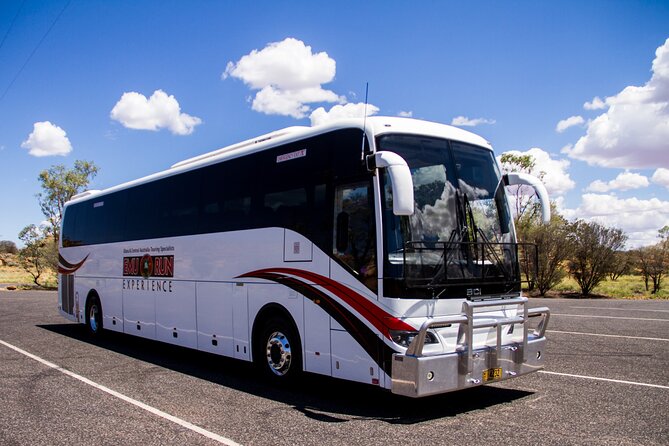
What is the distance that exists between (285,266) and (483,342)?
291cm

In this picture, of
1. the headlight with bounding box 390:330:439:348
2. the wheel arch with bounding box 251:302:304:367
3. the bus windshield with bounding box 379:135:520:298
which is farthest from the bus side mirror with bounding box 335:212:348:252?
the wheel arch with bounding box 251:302:304:367

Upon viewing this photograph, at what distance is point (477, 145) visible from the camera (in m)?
7.97

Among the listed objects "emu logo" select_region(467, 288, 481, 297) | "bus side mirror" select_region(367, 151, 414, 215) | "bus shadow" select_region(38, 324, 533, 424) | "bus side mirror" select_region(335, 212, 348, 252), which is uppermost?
"bus side mirror" select_region(367, 151, 414, 215)

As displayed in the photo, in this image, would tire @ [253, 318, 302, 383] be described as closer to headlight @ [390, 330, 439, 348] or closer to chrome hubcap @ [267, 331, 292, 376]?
chrome hubcap @ [267, 331, 292, 376]

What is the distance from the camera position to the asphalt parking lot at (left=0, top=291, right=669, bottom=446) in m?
5.93

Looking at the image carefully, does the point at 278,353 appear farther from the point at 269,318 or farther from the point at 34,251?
the point at 34,251

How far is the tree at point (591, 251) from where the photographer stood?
30406 millimetres

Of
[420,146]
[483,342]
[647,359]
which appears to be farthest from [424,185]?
[647,359]

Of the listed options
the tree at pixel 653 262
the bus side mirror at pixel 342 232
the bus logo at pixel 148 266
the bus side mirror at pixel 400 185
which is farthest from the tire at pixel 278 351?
the tree at pixel 653 262

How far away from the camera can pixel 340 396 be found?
7898 mm

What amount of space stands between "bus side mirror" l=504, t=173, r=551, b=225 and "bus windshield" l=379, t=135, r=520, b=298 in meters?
0.33

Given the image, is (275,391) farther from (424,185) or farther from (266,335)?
(424,185)

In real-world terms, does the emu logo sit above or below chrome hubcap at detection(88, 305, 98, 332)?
above

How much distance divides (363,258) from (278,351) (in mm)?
2356
